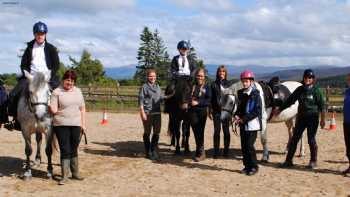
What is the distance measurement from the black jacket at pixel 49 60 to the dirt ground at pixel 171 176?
1675 mm

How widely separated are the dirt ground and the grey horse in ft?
2.36

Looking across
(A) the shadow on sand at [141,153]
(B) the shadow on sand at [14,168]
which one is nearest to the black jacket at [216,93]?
(A) the shadow on sand at [141,153]

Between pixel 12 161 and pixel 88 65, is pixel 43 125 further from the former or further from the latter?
pixel 88 65

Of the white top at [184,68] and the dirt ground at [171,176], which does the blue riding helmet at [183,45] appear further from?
the dirt ground at [171,176]

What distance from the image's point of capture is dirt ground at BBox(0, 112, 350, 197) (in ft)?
22.6

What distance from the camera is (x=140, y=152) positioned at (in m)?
10.6

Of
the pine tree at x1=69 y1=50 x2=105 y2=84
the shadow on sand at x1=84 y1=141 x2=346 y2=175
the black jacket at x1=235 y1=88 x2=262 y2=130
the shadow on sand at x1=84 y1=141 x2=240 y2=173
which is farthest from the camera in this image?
the pine tree at x1=69 y1=50 x2=105 y2=84

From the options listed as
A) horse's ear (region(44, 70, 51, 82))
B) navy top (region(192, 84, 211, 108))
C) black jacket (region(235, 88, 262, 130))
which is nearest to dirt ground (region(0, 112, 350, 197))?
black jacket (region(235, 88, 262, 130))

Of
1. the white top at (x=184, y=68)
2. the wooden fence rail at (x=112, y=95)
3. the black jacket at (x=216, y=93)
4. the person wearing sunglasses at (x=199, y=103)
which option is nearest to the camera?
the person wearing sunglasses at (x=199, y=103)

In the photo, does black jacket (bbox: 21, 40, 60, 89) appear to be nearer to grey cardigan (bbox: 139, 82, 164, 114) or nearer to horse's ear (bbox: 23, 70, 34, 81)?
horse's ear (bbox: 23, 70, 34, 81)

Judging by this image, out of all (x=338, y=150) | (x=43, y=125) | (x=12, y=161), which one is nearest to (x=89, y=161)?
(x=12, y=161)

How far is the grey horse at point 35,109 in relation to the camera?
704cm

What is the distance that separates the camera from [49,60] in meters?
7.64

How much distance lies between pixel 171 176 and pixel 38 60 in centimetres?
297
